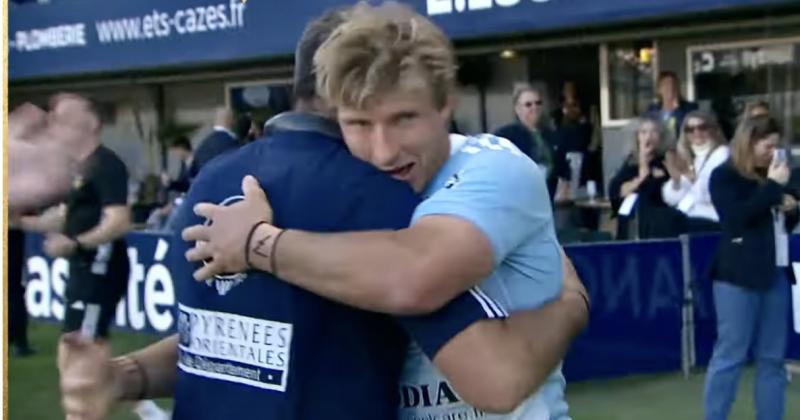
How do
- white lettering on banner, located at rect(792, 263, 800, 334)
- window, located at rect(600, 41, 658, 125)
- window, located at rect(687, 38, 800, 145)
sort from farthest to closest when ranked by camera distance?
1. window, located at rect(600, 41, 658, 125)
2. window, located at rect(687, 38, 800, 145)
3. white lettering on banner, located at rect(792, 263, 800, 334)

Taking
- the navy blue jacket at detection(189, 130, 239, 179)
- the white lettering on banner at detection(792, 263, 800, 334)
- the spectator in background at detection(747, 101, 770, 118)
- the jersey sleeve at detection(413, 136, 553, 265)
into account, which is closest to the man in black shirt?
the navy blue jacket at detection(189, 130, 239, 179)

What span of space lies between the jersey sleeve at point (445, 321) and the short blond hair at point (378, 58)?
0.31 metres

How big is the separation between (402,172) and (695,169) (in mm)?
7959

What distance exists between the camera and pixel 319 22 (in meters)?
2.17

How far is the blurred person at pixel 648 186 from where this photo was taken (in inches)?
388

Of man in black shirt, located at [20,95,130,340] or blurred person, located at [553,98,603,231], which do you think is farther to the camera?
blurred person, located at [553,98,603,231]

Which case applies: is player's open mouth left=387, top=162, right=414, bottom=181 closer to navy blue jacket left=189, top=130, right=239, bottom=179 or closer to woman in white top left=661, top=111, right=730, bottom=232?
woman in white top left=661, top=111, right=730, bottom=232

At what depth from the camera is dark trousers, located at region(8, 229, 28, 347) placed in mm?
10219

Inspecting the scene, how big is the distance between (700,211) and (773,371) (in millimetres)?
2987

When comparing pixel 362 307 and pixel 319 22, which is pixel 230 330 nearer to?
pixel 362 307

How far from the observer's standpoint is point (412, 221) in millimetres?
2068

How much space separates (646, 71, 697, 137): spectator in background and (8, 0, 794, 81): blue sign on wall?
2.41 feet

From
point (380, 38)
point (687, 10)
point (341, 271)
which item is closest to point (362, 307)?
point (341, 271)

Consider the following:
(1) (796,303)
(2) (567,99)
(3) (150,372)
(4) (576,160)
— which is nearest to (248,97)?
(2) (567,99)
